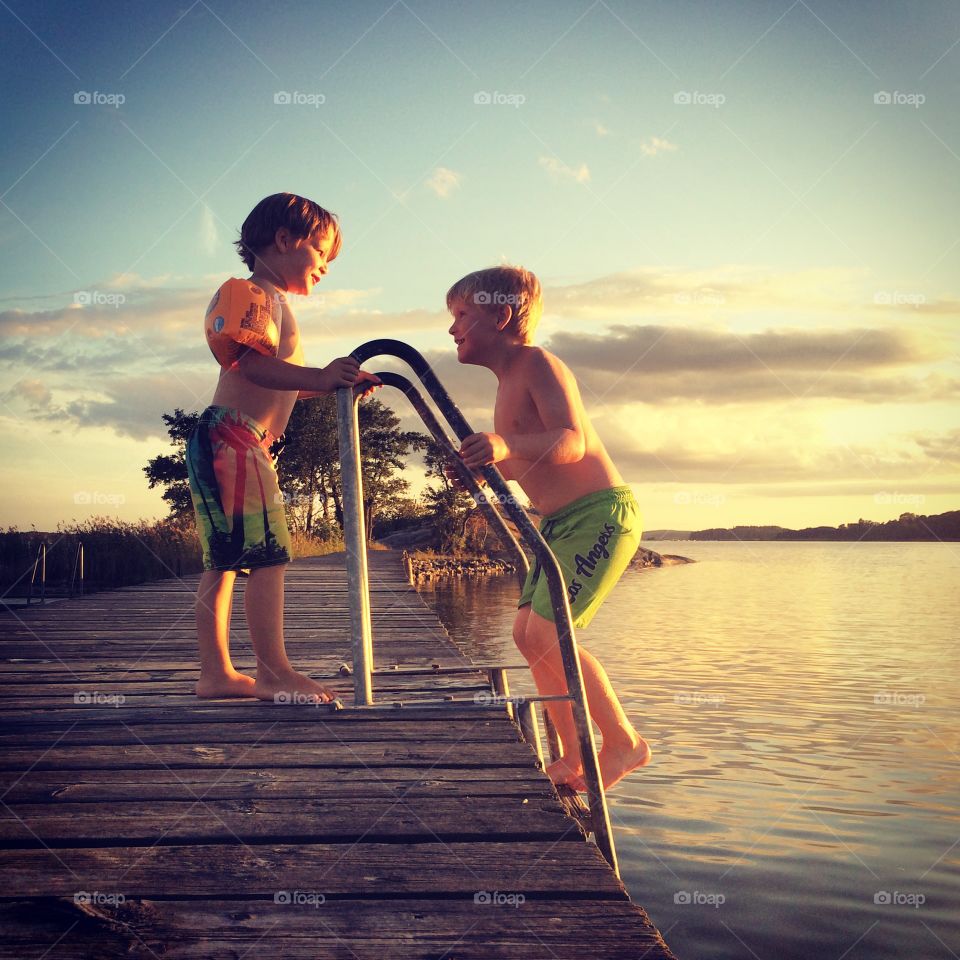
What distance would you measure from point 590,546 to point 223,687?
145 cm

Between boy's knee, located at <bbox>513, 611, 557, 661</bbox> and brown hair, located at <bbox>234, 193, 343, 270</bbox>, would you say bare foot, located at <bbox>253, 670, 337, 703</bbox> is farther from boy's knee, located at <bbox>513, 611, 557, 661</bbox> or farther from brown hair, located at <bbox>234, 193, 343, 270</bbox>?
brown hair, located at <bbox>234, 193, 343, 270</bbox>

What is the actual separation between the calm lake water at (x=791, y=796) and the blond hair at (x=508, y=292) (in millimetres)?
2812

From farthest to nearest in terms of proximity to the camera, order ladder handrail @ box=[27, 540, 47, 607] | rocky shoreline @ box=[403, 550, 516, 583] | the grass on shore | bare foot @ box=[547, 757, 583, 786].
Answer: rocky shoreline @ box=[403, 550, 516, 583] < the grass on shore < ladder handrail @ box=[27, 540, 47, 607] < bare foot @ box=[547, 757, 583, 786]

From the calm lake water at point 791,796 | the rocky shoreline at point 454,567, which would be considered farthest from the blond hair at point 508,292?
the rocky shoreline at point 454,567

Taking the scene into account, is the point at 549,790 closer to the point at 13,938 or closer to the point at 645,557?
the point at 13,938

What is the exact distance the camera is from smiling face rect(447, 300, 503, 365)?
3047mm

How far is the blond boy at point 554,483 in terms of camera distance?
2846mm

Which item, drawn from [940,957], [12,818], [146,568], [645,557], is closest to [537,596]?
[12,818]

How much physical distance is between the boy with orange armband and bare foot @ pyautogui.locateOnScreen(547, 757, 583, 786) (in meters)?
0.84

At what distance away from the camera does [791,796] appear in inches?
250

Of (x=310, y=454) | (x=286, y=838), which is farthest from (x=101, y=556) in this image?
(x=310, y=454)

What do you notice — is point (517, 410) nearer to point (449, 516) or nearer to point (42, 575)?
point (42, 575)

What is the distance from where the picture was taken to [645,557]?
62469mm

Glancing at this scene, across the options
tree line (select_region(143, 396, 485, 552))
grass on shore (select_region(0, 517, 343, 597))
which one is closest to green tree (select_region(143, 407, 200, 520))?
tree line (select_region(143, 396, 485, 552))
